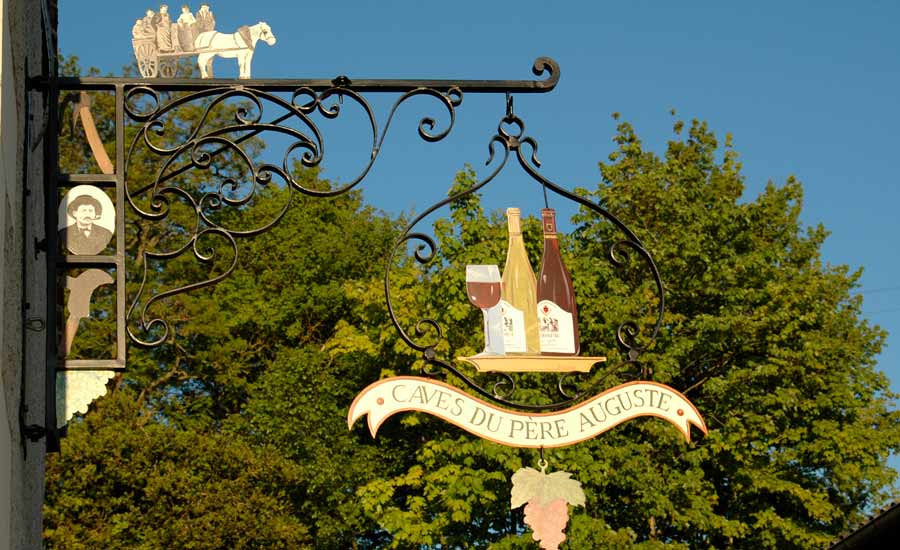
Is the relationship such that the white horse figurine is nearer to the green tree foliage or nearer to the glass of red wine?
the glass of red wine

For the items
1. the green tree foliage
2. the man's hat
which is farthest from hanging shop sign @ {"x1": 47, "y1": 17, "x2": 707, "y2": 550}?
the green tree foliage

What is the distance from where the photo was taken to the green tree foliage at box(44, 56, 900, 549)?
1096 inches

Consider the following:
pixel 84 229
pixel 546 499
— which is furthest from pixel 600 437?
pixel 84 229

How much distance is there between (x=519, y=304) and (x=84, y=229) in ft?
6.99

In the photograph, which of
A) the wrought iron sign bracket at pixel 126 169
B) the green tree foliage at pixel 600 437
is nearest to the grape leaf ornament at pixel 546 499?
the wrought iron sign bracket at pixel 126 169

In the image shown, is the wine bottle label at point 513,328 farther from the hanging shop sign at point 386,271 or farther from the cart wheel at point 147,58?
the cart wheel at point 147,58

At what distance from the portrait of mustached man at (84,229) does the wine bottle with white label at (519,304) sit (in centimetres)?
196

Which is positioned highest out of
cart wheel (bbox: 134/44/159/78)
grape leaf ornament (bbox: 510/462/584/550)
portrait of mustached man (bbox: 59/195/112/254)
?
cart wheel (bbox: 134/44/159/78)

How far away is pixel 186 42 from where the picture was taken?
24.9 ft

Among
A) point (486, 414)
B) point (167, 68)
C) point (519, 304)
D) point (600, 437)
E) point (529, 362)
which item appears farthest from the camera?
point (600, 437)

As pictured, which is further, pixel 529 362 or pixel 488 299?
pixel 488 299

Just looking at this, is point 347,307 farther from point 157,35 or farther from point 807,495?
point 157,35

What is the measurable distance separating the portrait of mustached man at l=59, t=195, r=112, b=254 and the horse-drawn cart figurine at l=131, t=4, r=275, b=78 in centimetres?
77

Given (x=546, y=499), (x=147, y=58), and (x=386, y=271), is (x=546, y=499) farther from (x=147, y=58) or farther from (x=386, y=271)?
(x=147, y=58)
